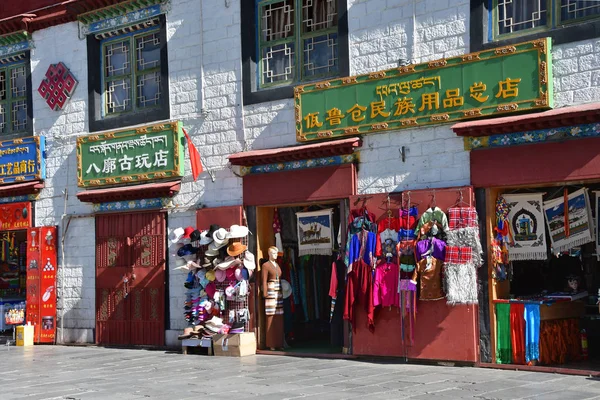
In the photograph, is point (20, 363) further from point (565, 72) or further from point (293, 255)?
point (565, 72)

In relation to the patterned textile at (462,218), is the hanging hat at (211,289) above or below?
below

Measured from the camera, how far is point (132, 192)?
51.6ft

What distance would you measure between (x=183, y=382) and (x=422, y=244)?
361 cm

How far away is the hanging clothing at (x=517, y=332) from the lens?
11570 millimetres

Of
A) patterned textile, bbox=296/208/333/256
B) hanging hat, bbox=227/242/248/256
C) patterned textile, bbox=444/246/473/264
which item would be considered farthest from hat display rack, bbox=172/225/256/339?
patterned textile, bbox=444/246/473/264

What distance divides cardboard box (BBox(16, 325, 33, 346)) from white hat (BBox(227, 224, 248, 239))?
17.2 ft

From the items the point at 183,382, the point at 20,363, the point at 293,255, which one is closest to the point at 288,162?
the point at 293,255

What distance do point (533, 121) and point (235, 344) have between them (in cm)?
569

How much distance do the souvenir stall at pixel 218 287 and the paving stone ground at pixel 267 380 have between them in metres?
0.44

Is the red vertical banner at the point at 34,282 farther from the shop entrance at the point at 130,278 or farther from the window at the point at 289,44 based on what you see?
the window at the point at 289,44

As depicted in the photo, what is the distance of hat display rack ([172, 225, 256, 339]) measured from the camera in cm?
1412

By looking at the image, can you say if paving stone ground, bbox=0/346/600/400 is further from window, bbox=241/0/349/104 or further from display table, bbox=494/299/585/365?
window, bbox=241/0/349/104

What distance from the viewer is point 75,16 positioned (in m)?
16.9

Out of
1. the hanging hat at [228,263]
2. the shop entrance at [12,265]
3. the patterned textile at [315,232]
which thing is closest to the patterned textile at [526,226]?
the patterned textile at [315,232]
